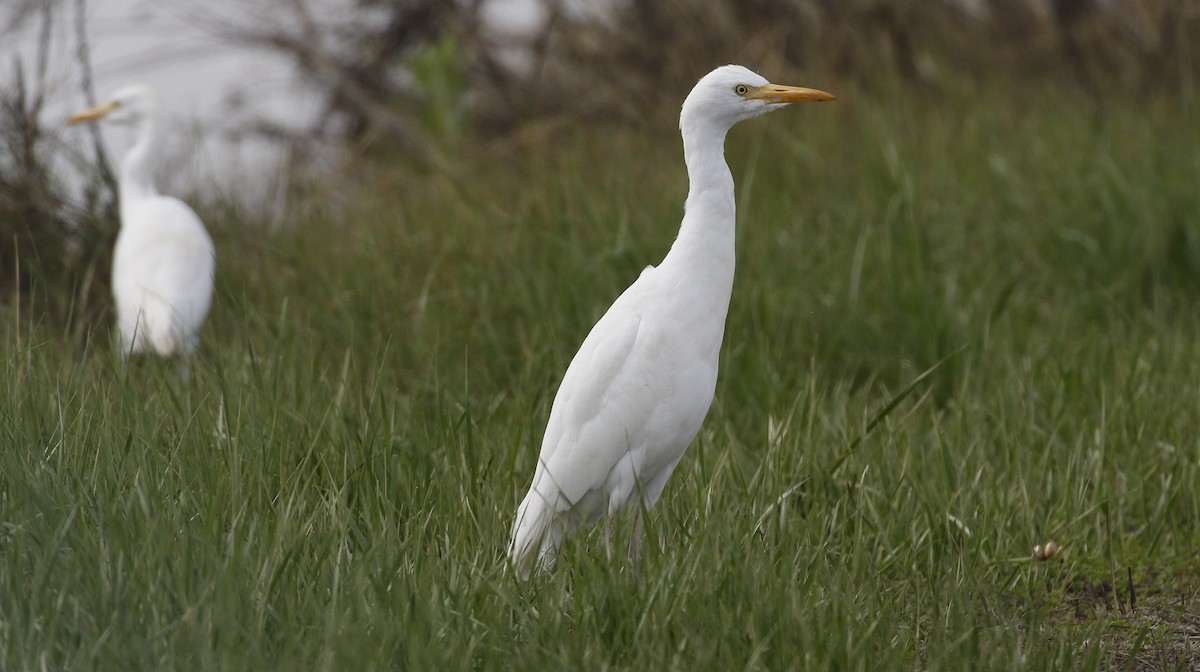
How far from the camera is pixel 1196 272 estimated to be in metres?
5.74

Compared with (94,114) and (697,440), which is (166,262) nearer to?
(94,114)

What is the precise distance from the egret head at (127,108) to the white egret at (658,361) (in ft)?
13.2

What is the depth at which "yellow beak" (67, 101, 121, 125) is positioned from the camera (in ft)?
20.9

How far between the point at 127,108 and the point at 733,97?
422 cm

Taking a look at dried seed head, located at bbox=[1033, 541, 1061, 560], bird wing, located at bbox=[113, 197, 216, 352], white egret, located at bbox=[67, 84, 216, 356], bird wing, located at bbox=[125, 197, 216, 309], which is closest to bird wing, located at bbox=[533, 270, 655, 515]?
dried seed head, located at bbox=[1033, 541, 1061, 560]

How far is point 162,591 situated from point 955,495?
1.98 meters

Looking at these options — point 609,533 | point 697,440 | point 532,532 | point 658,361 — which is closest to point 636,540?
point 609,533

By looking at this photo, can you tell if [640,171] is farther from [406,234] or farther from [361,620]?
[361,620]

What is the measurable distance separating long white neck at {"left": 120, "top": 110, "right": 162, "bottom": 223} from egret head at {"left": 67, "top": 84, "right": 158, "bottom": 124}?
7.6 inches

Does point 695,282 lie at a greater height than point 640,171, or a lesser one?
greater

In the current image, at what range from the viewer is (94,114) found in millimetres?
6426

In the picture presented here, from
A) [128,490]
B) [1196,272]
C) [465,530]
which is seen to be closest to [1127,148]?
[1196,272]

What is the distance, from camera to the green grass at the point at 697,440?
2541 millimetres

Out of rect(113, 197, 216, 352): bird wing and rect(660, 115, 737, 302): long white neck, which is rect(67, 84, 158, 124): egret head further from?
rect(660, 115, 737, 302): long white neck
